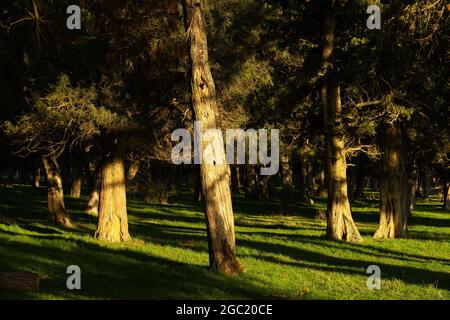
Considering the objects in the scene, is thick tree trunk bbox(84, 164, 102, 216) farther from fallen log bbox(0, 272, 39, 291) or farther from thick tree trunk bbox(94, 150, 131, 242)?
fallen log bbox(0, 272, 39, 291)

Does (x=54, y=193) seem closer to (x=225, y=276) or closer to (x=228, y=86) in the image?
(x=228, y=86)

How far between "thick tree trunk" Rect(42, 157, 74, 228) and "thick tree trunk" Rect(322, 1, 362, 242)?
468 inches

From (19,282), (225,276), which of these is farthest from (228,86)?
(19,282)

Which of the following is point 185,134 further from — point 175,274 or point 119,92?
point 175,274

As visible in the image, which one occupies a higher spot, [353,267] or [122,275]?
[122,275]

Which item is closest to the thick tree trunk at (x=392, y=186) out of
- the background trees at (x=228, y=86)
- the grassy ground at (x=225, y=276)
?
the background trees at (x=228, y=86)

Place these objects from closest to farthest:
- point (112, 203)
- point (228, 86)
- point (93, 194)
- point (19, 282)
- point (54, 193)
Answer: point (19, 282)
point (112, 203)
point (228, 86)
point (54, 193)
point (93, 194)

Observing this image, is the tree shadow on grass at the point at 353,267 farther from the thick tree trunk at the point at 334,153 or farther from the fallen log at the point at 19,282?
the fallen log at the point at 19,282

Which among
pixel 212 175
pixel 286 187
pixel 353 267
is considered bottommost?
pixel 353 267

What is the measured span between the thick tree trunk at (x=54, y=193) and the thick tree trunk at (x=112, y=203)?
6160 millimetres

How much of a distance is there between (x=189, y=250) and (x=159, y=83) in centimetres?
589

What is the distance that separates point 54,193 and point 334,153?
498 inches

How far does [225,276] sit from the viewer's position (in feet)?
54.5

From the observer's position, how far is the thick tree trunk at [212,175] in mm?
17141
